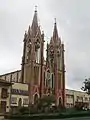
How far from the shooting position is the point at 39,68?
299ft

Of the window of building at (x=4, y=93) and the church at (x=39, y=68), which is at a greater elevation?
the church at (x=39, y=68)

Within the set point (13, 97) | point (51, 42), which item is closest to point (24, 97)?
point (13, 97)

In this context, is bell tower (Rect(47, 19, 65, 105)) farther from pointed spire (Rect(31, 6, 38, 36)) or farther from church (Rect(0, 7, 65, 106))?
pointed spire (Rect(31, 6, 38, 36))

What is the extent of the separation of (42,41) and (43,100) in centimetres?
2760

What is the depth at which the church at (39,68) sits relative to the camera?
88.1 metres

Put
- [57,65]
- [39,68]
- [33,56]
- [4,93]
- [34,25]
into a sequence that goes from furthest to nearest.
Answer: [57,65]
[34,25]
[39,68]
[33,56]
[4,93]

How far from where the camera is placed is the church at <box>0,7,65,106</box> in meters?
Answer: 88.1

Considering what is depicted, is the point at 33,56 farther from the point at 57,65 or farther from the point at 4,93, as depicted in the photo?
the point at 4,93

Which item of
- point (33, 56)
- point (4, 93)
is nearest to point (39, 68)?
point (33, 56)

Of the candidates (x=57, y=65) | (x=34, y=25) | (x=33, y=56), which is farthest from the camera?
(x=57, y=65)

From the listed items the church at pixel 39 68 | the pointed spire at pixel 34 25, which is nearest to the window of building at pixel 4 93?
the church at pixel 39 68

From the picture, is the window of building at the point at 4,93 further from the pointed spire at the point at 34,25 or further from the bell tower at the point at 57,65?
the pointed spire at the point at 34,25

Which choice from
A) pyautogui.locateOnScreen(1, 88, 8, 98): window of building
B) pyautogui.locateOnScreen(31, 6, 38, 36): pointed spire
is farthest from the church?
pyautogui.locateOnScreen(1, 88, 8, 98): window of building

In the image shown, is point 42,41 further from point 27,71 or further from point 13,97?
point 13,97
